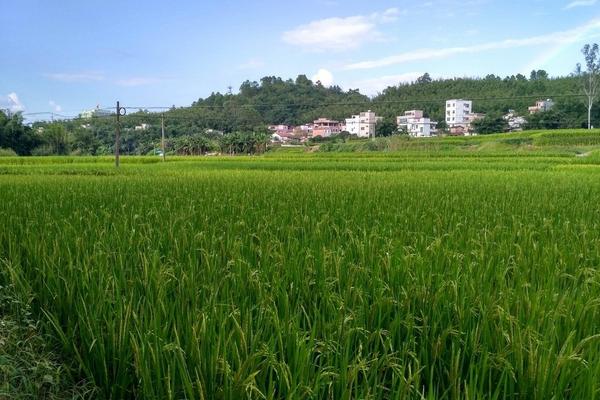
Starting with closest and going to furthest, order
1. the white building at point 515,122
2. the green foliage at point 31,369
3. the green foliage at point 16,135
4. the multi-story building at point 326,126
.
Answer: the green foliage at point 31,369, the green foliage at point 16,135, the white building at point 515,122, the multi-story building at point 326,126

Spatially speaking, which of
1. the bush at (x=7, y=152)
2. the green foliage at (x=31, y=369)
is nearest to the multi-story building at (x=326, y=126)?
the bush at (x=7, y=152)

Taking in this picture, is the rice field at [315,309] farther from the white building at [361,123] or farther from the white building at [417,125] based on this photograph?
the white building at [361,123]

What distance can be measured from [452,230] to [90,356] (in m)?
2.95

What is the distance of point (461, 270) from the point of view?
2562 mm

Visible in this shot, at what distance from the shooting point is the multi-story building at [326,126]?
81500 millimetres

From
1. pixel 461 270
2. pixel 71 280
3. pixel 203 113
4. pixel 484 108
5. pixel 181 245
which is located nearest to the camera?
pixel 71 280

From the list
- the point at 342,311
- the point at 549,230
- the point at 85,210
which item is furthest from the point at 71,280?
the point at 549,230

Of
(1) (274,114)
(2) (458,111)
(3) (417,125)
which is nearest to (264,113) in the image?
(1) (274,114)

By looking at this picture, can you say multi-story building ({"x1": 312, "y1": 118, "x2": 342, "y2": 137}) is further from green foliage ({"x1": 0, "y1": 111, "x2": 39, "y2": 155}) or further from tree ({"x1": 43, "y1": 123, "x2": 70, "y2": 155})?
green foliage ({"x1": 0, "y1": 111, "x2": 39, "y2": 155})

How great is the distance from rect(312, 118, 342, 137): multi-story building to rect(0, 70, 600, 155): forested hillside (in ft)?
10.7

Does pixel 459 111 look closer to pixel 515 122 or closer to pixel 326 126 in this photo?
pixel 326 126

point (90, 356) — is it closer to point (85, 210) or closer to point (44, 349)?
point (44, 349)

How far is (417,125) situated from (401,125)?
95.8 inches

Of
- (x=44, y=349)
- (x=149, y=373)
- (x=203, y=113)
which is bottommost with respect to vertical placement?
(x=44, y=349)
